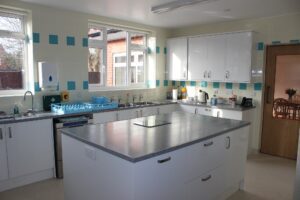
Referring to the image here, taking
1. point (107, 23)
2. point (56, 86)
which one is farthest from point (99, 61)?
point (56, 86)

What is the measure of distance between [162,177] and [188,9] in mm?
2862

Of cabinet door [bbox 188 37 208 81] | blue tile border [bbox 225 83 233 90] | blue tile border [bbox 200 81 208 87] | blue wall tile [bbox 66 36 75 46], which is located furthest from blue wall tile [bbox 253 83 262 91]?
blue wall tile [bbox 66 36 75 46]

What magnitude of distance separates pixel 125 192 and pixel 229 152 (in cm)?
150

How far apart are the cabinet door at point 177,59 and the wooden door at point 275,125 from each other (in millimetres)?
1641

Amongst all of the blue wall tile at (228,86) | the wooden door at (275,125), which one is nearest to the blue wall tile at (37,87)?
the blue wall tile at (228,86)

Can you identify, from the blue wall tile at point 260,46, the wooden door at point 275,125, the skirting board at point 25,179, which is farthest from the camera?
the blue wall tile at point 260,46

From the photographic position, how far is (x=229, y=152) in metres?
2.88

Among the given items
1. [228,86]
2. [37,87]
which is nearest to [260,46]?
[228,86]

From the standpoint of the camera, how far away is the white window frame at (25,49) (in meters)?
3.68

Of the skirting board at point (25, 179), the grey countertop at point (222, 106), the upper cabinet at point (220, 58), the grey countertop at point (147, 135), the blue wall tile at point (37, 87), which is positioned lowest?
the skirting board at point (25, 179)

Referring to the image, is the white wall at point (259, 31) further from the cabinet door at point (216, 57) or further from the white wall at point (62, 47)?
the white wall at point (62, 47)

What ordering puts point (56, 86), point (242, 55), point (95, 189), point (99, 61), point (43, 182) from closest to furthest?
point (95, 189) → point (43, 182) → point (56, 86) → point (242, 55) → point (99, 61)

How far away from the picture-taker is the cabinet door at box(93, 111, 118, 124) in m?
4.01

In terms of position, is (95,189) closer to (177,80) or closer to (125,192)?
(125,192)
